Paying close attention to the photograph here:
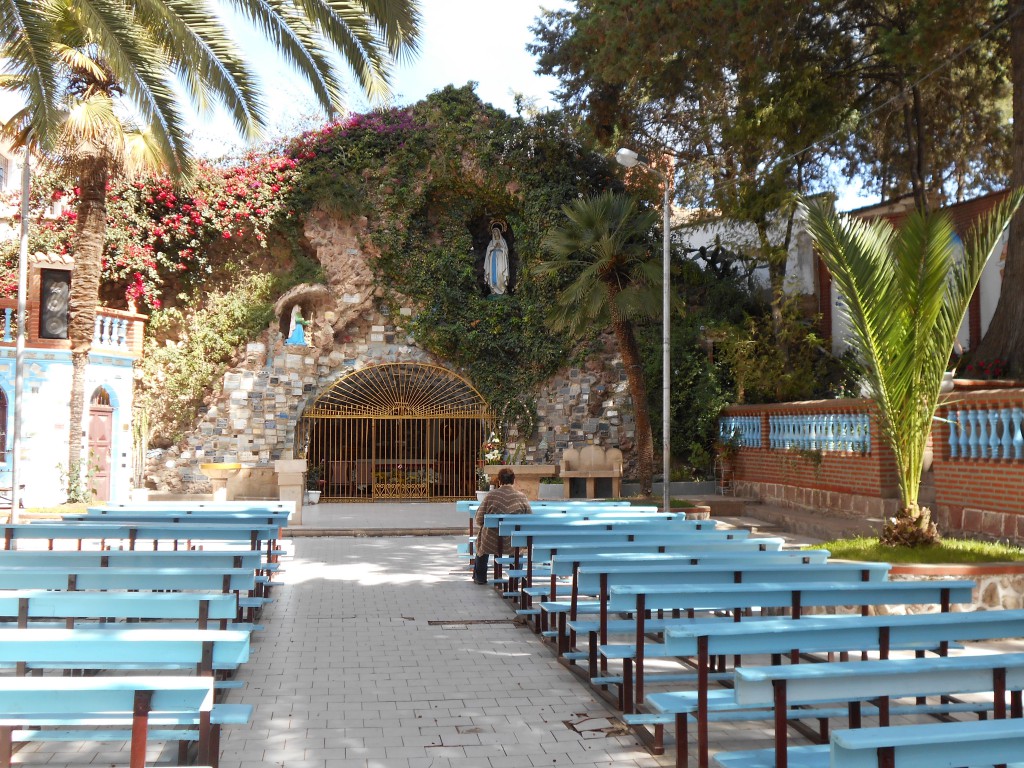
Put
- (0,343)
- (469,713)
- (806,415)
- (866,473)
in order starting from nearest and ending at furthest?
(469,713)
(866,473)
(806,415)
(0,343)

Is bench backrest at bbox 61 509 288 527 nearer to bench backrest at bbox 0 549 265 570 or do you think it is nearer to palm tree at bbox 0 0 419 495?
bench backrest at bbox 0 549 265 570

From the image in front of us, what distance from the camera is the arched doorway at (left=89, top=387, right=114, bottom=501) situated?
18078 mm

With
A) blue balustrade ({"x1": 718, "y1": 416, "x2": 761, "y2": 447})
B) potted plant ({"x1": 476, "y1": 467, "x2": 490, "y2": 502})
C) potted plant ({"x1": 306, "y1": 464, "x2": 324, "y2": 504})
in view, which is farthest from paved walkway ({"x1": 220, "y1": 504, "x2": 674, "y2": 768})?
potted plant ({"x1": 306, "y1": 464, "x2": 324, "y2": 504})

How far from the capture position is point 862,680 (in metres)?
3.46

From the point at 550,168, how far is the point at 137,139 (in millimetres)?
10196

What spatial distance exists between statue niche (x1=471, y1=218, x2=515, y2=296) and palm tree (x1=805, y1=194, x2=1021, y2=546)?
47.4 ft

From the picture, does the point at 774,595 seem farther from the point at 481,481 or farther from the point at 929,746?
the point at 481,481

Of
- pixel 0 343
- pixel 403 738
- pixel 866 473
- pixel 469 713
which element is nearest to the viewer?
pixel 403 738

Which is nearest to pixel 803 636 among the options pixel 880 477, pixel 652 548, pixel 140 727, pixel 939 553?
pixel 140 727

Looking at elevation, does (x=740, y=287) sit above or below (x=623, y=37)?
below

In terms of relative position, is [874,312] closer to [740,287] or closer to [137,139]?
[137,139]

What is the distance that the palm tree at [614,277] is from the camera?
16.5 metres

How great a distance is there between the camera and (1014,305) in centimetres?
1393

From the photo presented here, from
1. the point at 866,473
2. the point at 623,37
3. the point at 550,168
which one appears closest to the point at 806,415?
the point at 866,473
